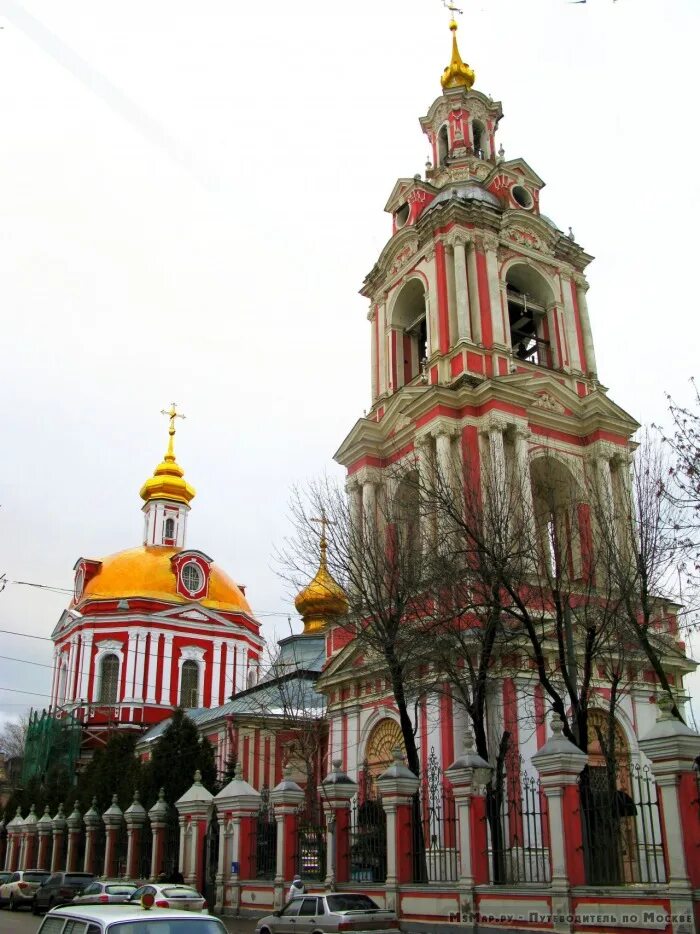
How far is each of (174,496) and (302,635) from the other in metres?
15.6

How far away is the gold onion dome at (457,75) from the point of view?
32938 millimetres

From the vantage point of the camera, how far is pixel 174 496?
185ft

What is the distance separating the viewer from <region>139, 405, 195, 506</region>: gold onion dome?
56406 mm

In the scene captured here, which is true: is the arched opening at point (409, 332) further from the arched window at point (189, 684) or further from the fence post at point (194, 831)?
the arched window at point (189, 684)

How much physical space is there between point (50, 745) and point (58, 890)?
2306 centimetres

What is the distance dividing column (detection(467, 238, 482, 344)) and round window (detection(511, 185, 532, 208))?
12.2 feet

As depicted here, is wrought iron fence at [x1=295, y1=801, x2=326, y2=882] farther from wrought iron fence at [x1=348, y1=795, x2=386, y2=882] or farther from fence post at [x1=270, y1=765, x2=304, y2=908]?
wrought iron fence at [x1=348, y1=795, x2=386, y2=882]

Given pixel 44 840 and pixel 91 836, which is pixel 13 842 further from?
pixel 91 836

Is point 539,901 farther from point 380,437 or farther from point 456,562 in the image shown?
point 380,437

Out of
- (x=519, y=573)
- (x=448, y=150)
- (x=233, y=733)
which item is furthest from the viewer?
(x=233, y=733)

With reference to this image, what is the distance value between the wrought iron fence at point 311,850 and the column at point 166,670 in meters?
29.7

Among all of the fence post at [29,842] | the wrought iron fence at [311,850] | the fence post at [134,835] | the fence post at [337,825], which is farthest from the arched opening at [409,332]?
the fence post at [29,842]

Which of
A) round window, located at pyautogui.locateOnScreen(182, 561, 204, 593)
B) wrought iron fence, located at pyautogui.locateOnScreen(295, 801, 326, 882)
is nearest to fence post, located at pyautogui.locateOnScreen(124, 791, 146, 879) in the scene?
wrought iron fence, located at pyautogui.locateOnScreen(295, 801, 326, 882)

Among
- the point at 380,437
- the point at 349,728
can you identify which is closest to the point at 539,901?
the point at 349,728
